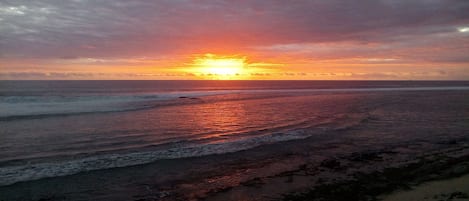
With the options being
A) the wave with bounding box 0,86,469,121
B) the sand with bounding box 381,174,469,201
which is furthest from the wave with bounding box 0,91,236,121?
the sand with bounding box 381,174,469,201

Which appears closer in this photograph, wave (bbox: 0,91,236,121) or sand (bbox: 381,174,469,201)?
sand (bbox: 381,174,469,201)

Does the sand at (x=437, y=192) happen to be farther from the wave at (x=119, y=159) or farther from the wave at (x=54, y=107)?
the wave at (x=54, y=107)

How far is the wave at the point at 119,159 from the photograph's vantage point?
11203 millimetres

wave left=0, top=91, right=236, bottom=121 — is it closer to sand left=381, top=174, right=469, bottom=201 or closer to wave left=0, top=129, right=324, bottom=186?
wave left=0, top=129, right=324, bottom=186

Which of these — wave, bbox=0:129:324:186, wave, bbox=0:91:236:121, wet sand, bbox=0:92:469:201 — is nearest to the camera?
wet sand, bbox=0:92:469:201

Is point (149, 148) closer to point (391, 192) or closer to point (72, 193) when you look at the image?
point (72, 193)

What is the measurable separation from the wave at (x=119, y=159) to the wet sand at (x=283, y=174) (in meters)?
0.58

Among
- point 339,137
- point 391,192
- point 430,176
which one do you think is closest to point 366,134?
point 339,137

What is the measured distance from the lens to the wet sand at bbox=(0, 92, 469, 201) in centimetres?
934

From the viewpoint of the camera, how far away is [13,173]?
1123 cm

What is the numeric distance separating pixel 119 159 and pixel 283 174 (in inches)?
243

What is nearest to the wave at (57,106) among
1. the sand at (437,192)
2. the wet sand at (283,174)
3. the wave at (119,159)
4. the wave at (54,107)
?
the wave at (54,107)

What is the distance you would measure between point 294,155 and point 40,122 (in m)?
17.8

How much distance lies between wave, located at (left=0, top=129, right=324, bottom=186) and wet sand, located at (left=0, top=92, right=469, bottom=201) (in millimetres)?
582
